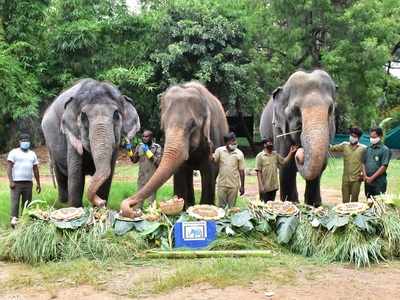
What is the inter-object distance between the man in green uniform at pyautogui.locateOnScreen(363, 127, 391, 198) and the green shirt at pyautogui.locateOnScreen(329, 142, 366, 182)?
3.5 inches

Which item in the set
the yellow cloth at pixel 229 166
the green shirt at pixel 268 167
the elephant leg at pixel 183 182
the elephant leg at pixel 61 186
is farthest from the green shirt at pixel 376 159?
the elephant leg at pixel 61 186

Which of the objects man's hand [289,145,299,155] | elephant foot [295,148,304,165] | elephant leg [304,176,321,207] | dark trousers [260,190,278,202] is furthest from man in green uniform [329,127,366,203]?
elephant foot [295,148,304,165]

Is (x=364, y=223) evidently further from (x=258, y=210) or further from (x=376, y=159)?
(x=376, y=159)

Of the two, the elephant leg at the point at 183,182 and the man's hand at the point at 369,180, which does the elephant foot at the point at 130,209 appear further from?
the man's hand at the point at 369,180

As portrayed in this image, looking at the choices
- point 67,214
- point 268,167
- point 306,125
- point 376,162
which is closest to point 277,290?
point 67,214

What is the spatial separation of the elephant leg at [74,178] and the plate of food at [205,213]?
7.77ft

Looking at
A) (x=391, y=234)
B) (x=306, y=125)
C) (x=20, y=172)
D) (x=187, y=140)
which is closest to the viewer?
(x=391, y=234)

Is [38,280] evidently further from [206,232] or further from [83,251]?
[206,232]

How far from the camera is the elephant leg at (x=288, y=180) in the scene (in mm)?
9758

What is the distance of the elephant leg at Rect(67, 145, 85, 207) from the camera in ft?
29.6

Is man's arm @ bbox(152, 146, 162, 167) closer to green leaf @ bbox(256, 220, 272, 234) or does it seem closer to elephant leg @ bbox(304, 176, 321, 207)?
elephant leg @ bbox(304, 176, 321, 207)

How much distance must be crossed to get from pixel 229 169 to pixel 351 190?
212 cm

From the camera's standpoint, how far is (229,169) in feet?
→ 28.0

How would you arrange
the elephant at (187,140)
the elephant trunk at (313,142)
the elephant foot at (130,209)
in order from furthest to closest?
the elephant trunk at (313,142) → the elephant at (187,140) → the elephant foot at (130,209)
